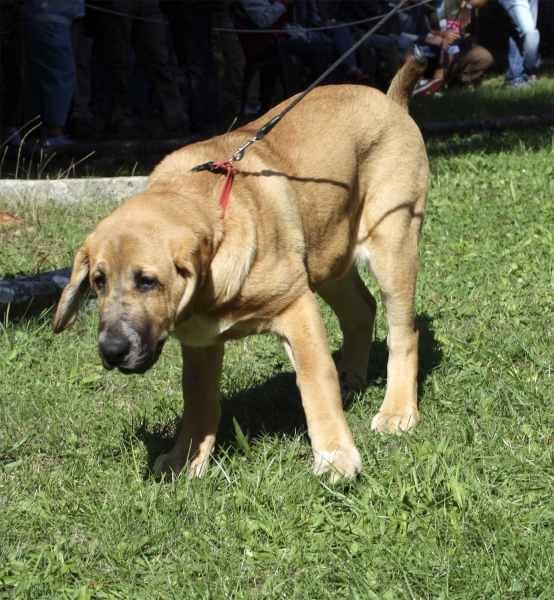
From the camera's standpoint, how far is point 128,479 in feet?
11.2

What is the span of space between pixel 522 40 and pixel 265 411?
39.4 feet

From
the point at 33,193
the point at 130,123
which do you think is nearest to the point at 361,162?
the point at 33,193

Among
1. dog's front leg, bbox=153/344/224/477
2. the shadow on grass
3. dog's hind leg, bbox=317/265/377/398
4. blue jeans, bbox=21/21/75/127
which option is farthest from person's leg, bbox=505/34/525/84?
dog's front leg, bbox=153/344/224/477

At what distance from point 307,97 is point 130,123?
713cm

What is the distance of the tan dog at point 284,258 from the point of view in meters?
2.97

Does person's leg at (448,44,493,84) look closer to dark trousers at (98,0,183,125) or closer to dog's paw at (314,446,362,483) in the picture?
dark trousers at (98,0,183,125)

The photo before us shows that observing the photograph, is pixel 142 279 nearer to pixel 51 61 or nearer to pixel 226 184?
pixel 226 184

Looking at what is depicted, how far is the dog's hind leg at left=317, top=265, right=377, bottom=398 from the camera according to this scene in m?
4.48

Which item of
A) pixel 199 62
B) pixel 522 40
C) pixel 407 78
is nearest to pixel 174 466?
pixel 407 78

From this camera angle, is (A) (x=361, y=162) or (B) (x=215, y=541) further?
(A) (x=361, y=162)

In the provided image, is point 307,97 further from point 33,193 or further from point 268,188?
point 33,193

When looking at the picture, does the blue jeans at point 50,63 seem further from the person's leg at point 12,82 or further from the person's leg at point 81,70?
the person's leg at point 81,70

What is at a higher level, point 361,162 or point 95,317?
point 361,162

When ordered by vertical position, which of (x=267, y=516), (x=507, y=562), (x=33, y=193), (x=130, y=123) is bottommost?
(x=130, y=123)
